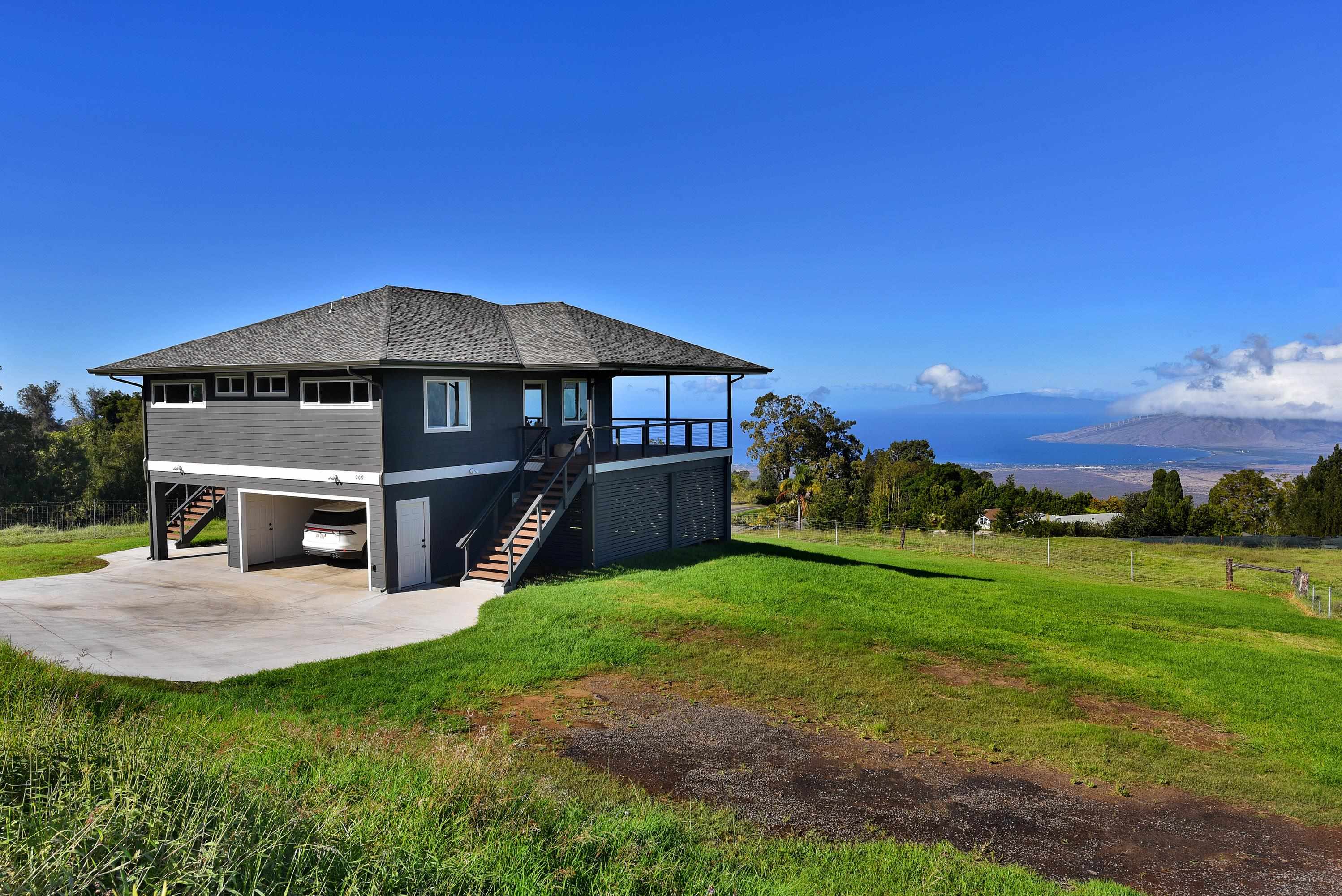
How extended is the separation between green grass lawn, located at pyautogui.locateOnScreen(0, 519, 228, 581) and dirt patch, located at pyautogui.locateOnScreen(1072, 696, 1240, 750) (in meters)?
19.6

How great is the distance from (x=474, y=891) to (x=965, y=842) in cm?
461

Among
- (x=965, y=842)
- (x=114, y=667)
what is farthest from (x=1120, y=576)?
(x=114, y=667)

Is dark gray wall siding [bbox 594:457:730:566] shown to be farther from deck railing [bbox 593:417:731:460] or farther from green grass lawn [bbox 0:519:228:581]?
green grass lawn [bbox 0:519:228:581]

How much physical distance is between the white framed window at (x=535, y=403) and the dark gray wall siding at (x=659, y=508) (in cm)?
275

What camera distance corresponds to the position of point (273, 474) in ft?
62.5

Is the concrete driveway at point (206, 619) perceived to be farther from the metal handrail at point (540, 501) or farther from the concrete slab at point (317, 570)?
the metal handrail at point (540, 501)

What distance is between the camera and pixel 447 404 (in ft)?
61.7

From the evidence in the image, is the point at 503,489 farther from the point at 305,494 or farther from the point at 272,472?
the point at 272,472

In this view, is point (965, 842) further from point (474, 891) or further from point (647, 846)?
point (474, 891)

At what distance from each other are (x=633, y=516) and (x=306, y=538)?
7.92 meters

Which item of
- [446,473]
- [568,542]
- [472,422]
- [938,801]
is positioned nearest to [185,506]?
[446,473]

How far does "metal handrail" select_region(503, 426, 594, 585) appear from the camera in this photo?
696 inches

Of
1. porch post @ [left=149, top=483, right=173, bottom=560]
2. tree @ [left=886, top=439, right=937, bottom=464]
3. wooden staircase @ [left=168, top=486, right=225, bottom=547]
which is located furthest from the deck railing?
tree @ [left=886, top=439, right=937, bottom=464]

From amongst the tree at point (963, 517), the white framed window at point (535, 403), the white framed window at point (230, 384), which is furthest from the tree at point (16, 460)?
the tree at point (963, 517)
